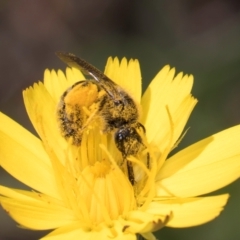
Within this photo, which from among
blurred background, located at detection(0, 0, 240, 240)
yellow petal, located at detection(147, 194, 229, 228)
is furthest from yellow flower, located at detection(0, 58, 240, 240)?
blurred background, located at detection(0, 0, 240, 240)

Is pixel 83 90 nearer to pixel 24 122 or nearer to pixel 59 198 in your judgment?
pixel 59 198

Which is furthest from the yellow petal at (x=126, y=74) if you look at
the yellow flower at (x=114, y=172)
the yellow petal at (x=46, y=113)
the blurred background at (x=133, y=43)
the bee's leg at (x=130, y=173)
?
the blurred background at (x=133, y=43)

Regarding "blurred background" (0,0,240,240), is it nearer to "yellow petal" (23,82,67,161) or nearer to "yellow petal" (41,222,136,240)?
"yellow petal" (23,82,67,161)

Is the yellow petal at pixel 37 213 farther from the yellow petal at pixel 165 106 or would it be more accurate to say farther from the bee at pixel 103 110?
the yellow petal at pixel 165 106

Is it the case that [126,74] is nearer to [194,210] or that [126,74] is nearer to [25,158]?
[25,158]

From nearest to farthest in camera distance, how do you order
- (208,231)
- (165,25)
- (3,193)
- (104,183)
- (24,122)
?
(3,193) → (104,183) → (208,231) → (24,122) → (165,25)

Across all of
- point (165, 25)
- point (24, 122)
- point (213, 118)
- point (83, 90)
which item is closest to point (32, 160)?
point (83, 90)
